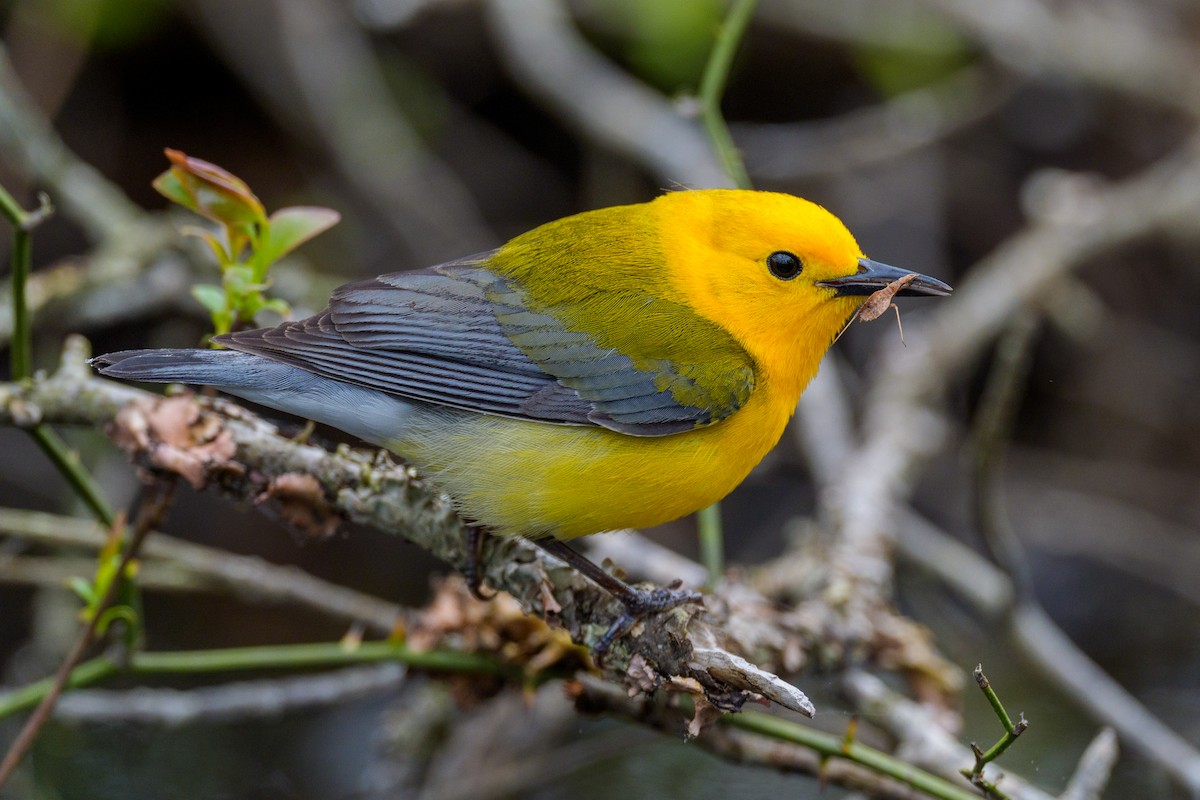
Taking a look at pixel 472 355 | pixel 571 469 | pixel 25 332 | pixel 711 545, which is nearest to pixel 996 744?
pixel 571 469

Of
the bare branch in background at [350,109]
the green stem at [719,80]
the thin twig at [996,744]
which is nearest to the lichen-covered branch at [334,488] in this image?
the thin twig at [996,744]

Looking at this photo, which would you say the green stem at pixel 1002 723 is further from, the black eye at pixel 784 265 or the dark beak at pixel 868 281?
the black eye at pixel 784 265

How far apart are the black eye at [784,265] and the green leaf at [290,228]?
1.20m


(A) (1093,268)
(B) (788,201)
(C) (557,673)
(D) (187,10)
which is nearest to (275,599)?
(C) (557,673)

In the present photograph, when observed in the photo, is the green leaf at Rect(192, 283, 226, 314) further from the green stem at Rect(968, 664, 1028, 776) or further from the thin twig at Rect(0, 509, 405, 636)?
the green stem at Rect(968, 664, 1028, 776)

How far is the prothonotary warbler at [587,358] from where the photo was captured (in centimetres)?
290

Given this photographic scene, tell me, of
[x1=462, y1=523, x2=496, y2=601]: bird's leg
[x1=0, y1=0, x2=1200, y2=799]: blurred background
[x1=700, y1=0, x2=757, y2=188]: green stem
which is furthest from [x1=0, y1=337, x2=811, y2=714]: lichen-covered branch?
[x1=0, y1=0, x2=1200, y2=799]: blurred background

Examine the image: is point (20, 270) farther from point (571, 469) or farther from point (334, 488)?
point (571, 469)

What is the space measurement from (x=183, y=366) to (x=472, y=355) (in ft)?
2.53

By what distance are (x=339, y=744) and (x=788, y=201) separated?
119 inches

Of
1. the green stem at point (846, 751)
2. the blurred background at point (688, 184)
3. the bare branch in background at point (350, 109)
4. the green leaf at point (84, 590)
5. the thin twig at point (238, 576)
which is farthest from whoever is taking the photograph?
the bare branch in background at point (350, 109)

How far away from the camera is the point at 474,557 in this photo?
9.43ft

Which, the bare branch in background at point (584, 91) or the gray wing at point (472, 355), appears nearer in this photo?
the gray wing at point (472, 355)

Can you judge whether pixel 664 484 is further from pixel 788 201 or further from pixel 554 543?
pixel 788 201
